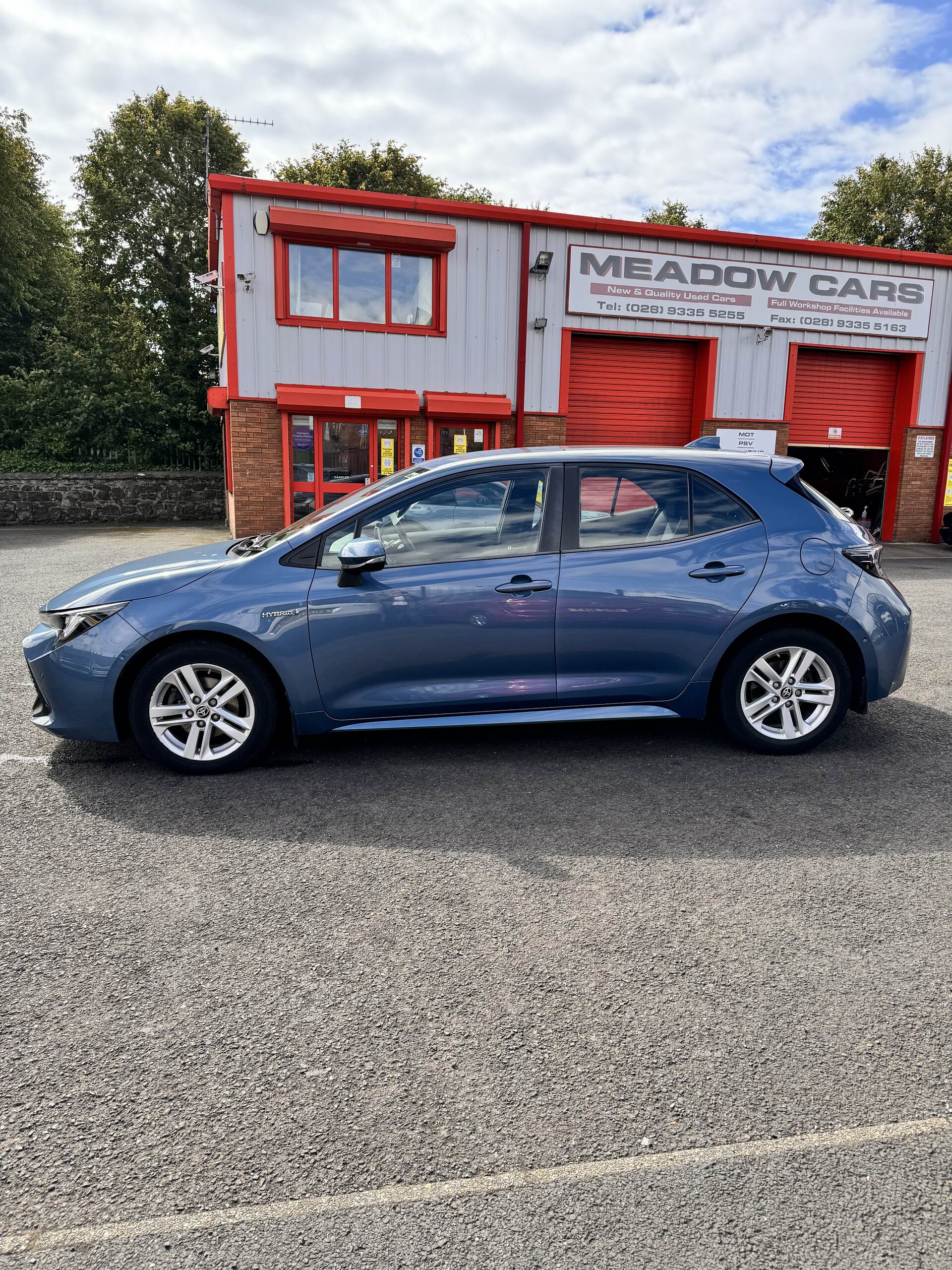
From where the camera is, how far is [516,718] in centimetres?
455

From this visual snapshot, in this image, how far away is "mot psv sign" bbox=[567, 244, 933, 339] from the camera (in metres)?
15.7

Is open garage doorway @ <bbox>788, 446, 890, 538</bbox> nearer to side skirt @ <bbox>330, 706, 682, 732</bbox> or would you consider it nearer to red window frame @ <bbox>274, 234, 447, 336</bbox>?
red window frame @ <bbox>274, 234, 447, 336</bbox>

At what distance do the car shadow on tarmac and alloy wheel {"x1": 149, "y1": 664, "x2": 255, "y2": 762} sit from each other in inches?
6.8

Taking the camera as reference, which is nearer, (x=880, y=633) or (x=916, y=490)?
(x=880, y=633)

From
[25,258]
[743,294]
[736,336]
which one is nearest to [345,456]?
[736,336]

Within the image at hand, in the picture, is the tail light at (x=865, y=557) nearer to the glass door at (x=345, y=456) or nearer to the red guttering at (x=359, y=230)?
the glass door at (x=345, y=456)

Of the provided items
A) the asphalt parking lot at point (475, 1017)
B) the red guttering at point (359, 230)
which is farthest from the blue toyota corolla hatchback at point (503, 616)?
the red guttering at point (359, 230)

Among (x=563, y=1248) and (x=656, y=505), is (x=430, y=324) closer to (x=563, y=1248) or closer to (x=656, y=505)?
(x=656, y=505)

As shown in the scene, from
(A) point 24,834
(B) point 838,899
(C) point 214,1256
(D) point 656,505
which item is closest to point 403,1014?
(C) point 214,1256

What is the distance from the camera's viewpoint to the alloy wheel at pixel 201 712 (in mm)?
4312

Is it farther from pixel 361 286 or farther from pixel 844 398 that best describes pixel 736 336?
pixel 361 286

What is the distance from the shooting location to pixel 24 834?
3.68m

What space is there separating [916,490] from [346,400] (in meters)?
11.8

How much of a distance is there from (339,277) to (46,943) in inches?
546
